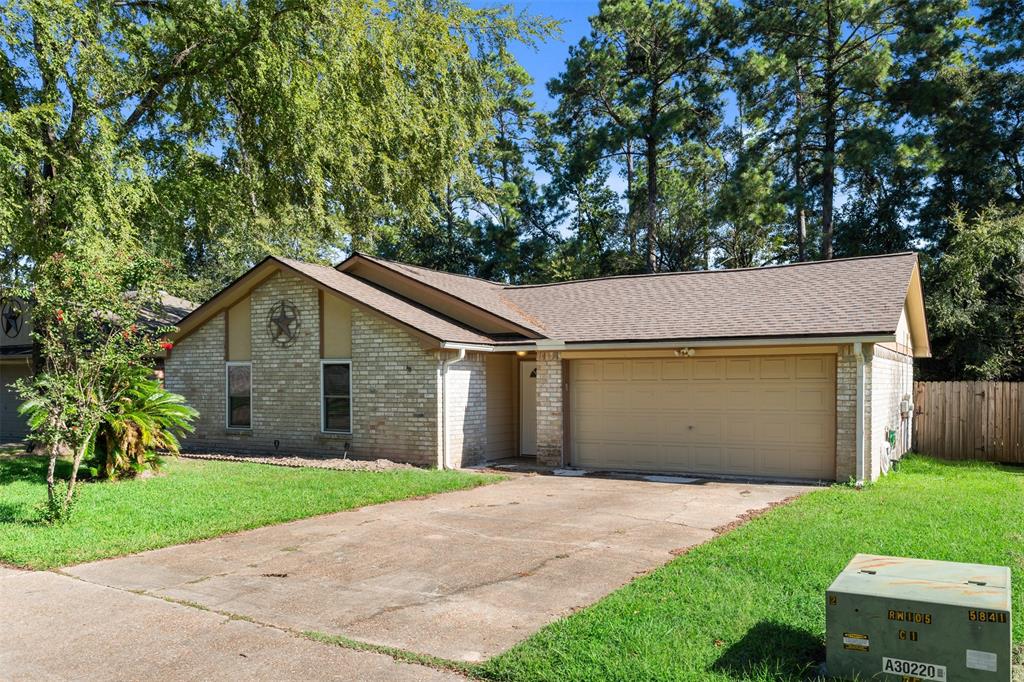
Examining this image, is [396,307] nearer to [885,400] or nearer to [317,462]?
[317,462]

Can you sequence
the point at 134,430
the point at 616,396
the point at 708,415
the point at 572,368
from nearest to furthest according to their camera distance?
the point at 134,430 < the point at 708,415 < the point at 616,396 < the point at 572,368

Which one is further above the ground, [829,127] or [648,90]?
[648,90]

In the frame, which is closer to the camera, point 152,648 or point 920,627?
point 920,627

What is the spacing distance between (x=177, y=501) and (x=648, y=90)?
90.2 feet

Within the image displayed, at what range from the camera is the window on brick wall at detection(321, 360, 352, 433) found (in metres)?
15.3

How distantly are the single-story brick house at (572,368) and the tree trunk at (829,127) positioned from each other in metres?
11.1

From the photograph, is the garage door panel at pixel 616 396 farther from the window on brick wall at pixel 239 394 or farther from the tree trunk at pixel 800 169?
the tree trunk at pixel 800 169

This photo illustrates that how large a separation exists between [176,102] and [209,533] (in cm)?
1118

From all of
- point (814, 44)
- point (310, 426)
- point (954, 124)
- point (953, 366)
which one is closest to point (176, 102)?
point (310, 426)

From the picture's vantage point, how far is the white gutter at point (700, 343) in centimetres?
1166

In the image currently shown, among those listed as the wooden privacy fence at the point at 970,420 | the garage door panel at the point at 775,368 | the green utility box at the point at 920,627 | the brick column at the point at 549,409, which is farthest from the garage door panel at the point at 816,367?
the green utility box at the point at 920,627

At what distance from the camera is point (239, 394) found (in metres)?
16.8

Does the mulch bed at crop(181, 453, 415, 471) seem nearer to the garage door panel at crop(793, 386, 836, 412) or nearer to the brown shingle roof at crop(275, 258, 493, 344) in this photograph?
the brown shingle roof at crop(275, 258, 493, 344)

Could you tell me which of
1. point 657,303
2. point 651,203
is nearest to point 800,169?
point 651,203
